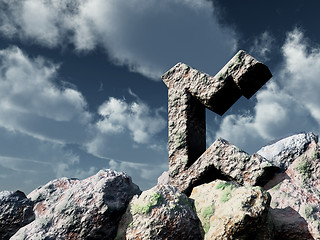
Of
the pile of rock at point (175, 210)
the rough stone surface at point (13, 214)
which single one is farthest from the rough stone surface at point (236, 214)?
the rough stone surface at point (13, 214)

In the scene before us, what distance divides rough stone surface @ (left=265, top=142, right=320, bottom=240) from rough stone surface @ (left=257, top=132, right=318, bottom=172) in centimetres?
7

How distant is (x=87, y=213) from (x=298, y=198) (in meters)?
2.70

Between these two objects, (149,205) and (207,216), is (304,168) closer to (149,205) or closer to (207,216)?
(207,216)

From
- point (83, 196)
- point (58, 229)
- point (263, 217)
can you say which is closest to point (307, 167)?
point (263, 217)

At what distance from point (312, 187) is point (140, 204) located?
2.48 m

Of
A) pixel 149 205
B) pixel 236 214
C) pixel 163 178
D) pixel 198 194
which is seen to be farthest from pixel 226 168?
pixel 163 178

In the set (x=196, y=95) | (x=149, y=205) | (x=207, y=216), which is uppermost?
(x=196, y=95)

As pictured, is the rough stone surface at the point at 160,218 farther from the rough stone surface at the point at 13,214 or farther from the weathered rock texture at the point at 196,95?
the rough stone surface at the point at 13,214

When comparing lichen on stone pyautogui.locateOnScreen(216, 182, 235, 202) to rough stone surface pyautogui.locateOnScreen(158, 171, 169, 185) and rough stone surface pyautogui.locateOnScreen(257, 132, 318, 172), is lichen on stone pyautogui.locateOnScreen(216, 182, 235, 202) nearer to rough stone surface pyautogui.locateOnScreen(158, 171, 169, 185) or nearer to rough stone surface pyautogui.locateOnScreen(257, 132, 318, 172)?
rough stone surface pyautogui.locateOnScreen(257, 132, 318, 172)

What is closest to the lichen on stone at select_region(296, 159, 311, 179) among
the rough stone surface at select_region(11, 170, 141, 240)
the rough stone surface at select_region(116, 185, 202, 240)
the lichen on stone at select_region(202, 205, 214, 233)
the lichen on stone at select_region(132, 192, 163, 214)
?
the lichen on stone at select_region(202, 205, 214, 233)

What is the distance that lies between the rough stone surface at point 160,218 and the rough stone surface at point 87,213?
0.53 ft

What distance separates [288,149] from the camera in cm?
465

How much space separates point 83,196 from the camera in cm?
374

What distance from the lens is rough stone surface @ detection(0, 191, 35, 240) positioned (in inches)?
163
